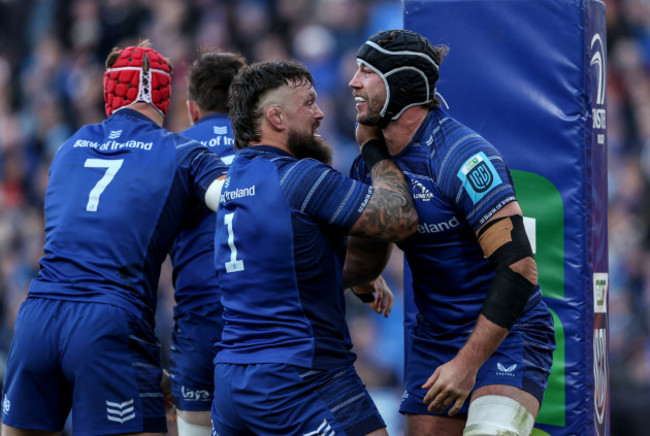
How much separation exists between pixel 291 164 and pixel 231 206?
1.02ft

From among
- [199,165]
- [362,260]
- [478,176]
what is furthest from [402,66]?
[199,165]

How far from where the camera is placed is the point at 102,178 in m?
4.43

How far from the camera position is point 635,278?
8.96 m

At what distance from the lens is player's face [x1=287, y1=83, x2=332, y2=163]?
404cm

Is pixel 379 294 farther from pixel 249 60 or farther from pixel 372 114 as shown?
pixel 249 60

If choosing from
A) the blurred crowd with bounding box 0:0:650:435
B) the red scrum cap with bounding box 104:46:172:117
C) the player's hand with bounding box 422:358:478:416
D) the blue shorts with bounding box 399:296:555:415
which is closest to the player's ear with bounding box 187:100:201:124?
the red scrum cap with bounding box 104:46:172:117

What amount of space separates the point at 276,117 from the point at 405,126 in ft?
1.85

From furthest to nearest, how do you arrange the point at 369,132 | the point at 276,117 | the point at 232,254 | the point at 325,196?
the point at 369,132 → the point at 276,117 → the point at 232,254 → the point at 325,196

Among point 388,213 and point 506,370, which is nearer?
point 388,213

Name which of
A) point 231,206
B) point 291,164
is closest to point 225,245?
point 231,206

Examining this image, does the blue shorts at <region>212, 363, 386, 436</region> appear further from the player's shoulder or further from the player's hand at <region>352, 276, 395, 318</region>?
the player's shoulder

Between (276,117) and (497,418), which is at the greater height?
(276,117)

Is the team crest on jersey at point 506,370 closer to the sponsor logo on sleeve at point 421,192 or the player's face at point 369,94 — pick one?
the sponsor logo on sleeve at point 421,192

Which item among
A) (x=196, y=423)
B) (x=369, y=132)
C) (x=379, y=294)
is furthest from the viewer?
(x=196, y=423)
